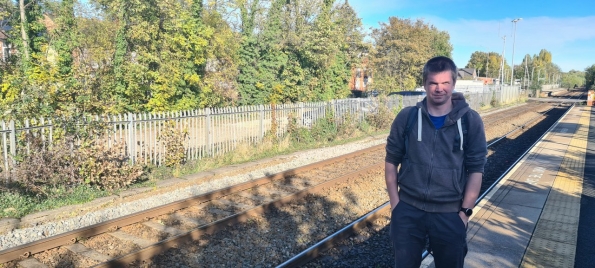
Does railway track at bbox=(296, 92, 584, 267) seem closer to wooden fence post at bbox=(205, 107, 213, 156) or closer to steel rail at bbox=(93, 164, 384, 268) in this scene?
steel rail at bbox=(93, 164, 384, 268)

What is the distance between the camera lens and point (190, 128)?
11.7 metres

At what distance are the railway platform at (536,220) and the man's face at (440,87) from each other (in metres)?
2.50

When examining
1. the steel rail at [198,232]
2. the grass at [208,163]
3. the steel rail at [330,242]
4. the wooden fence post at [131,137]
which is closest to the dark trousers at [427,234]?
the steel rail at [330,242]

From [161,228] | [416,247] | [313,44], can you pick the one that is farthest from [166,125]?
[313,44]

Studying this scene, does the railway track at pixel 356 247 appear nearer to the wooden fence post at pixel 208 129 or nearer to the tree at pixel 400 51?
the wooden fence post at pixel 208 129

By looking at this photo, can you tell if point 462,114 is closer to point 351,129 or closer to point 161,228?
point 161,228

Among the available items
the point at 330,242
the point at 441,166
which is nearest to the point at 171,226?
the point at 330,242

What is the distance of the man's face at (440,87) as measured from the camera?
2.65 metres

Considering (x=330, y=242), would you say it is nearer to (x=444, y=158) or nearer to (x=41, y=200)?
(x=444, y=158)

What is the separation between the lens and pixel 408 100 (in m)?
25.5

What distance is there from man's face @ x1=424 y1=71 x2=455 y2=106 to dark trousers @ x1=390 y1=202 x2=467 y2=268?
2.52 ft

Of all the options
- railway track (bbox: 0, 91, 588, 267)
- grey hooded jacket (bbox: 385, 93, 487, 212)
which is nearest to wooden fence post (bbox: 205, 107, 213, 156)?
railway track (bbox: 0, 91, 588, 267)

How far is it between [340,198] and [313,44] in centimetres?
1640

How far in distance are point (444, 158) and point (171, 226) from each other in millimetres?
4801
